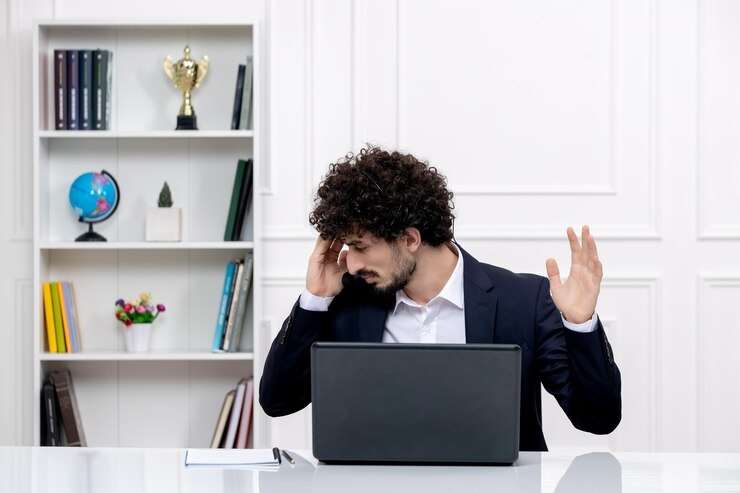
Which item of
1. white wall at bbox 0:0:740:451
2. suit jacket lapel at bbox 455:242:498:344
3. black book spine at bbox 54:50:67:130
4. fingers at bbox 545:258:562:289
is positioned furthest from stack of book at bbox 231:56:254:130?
fingers at bbox 545:258:562:289

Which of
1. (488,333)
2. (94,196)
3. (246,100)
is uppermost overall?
(246,100)

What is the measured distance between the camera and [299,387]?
2061mm

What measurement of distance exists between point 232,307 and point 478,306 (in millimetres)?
1384

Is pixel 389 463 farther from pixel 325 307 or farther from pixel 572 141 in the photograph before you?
pixel 572 141

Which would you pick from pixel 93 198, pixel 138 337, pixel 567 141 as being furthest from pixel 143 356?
pixel 567 141

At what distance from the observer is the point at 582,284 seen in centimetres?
172

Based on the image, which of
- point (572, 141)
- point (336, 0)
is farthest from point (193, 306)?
point (572, 141)

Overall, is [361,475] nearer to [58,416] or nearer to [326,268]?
[326,268]

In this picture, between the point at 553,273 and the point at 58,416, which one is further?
the point at 58,416

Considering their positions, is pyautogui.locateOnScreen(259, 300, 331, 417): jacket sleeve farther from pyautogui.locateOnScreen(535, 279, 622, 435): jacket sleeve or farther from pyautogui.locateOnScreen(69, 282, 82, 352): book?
pyautogui.locateOnScreen(69, 282, 82, 352): book

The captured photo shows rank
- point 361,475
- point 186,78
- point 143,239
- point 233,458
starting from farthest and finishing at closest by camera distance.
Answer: point 143,239 < point 186,78 < point 233,458 < point 361,475

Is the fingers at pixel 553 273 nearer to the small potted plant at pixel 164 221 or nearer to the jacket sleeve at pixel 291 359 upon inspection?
the jacket sleeve at pixel 291 359

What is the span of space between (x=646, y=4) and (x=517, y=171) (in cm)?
79

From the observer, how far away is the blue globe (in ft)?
10.4
